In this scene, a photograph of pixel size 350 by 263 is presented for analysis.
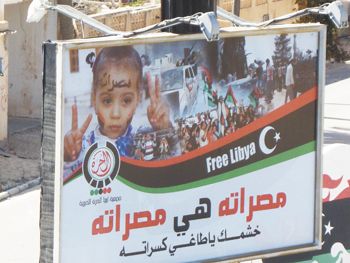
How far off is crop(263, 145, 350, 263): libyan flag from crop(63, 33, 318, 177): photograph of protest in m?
1.45

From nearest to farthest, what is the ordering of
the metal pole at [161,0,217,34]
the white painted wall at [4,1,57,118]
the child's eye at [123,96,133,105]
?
1. the child's eye at [123,96,133,105]
2. the metal pole at [161,0,217,34]
3. the white painted wall at [4,1,57,118]

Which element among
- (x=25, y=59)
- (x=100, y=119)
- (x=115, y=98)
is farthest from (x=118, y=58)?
(x=25, y=59)

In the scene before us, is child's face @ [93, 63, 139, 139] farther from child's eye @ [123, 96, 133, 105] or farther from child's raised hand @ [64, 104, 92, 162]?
child's raised hand @ [64, 104, 92, 162]

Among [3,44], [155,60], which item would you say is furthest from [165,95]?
[3,44]

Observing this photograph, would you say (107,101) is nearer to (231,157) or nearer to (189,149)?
(189,149)

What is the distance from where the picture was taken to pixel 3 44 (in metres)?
21.8

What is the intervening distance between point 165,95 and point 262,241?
5.50 ft

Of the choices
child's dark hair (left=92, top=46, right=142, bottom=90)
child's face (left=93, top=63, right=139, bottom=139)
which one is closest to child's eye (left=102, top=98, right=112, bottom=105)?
child's face (left=93, top=63, right=139, bottom=139)

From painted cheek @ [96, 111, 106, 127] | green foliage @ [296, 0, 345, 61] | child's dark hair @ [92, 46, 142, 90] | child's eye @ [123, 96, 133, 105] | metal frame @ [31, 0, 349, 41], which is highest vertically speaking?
metal frame @ [31, 0, 349, 41]

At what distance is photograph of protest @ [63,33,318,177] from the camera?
7.70 m

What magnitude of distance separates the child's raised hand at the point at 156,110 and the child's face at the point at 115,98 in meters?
0.13

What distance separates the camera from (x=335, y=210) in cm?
1010

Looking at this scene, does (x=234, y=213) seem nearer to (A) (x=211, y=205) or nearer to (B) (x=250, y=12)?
(A) (x=211, y=205)

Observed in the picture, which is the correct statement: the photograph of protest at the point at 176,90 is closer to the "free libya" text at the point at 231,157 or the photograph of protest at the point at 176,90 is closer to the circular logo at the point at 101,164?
the circular logo at the point at 101,164
